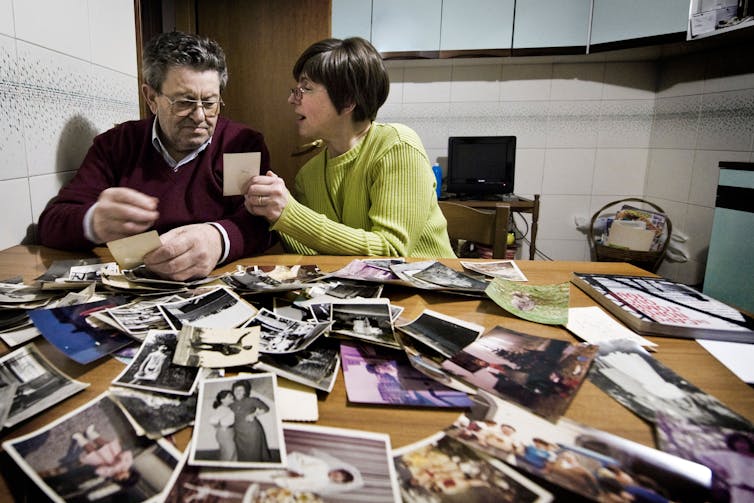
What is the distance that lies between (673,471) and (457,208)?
117 cm

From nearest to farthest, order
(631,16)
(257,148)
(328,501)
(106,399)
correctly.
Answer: (328,501) → (106,399) → (257,148) → (631,16)

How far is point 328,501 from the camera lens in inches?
15.0

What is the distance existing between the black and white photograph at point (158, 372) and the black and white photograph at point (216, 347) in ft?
0.04

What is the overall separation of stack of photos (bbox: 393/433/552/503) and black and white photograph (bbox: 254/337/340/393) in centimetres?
15

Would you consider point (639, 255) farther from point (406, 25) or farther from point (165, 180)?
point (165, 180)

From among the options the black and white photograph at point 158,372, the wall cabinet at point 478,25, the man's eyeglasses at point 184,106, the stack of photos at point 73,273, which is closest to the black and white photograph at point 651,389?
the black and white photograph at point 158,372

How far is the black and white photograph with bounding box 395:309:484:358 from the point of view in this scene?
2.17 ft

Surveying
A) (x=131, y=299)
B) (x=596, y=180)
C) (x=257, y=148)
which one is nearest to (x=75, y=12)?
(x=257, y=148)

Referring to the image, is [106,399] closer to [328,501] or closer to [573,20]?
[328,501]

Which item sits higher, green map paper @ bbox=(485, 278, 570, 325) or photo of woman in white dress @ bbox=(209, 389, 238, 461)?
green map paper @ bbox=(485, 278, 570, 325)

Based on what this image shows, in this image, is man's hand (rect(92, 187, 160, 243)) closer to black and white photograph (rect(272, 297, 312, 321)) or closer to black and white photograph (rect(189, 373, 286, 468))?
black and white photograph (rect(272, 297, 312, 321))

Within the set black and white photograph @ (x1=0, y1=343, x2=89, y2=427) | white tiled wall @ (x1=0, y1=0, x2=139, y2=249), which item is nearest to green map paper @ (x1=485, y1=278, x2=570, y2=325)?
black and white photograph @ (x1=0, y1=343, x2=89, y2=427)

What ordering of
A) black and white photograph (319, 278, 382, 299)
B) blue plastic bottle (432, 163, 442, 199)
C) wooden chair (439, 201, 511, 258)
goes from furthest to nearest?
blue plastic bottle (432, 163, 442, 199) < wooden chair (439, 201, 511, 258) < black and white photograph (319, 278, 382, 299)

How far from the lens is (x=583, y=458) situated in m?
0.44
